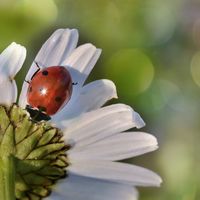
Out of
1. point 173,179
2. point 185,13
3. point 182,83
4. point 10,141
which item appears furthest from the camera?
point 185,13

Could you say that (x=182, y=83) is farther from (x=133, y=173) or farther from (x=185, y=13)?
(x=133, y=173)

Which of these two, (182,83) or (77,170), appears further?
(182,83)

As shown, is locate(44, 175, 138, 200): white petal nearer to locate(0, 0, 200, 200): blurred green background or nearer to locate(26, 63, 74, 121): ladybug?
locate(26, 63, 74, 121): ladybug

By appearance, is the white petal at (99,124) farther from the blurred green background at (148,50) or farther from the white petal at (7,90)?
the blurred green background at (148,50)

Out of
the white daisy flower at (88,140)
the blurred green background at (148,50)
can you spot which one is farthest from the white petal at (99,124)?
the blurred green background at (148,50)

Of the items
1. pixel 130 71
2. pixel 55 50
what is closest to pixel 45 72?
pixel 55 50

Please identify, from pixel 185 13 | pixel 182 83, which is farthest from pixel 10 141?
pixel 185 13

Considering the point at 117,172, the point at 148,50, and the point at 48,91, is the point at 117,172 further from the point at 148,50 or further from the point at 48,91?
the point at 148,50

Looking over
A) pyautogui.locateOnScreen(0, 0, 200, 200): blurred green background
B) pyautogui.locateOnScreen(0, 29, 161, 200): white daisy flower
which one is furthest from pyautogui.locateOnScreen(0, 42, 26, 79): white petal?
pyautogui.locateOnScreen(0, 0, 200, 200): blurred green background
